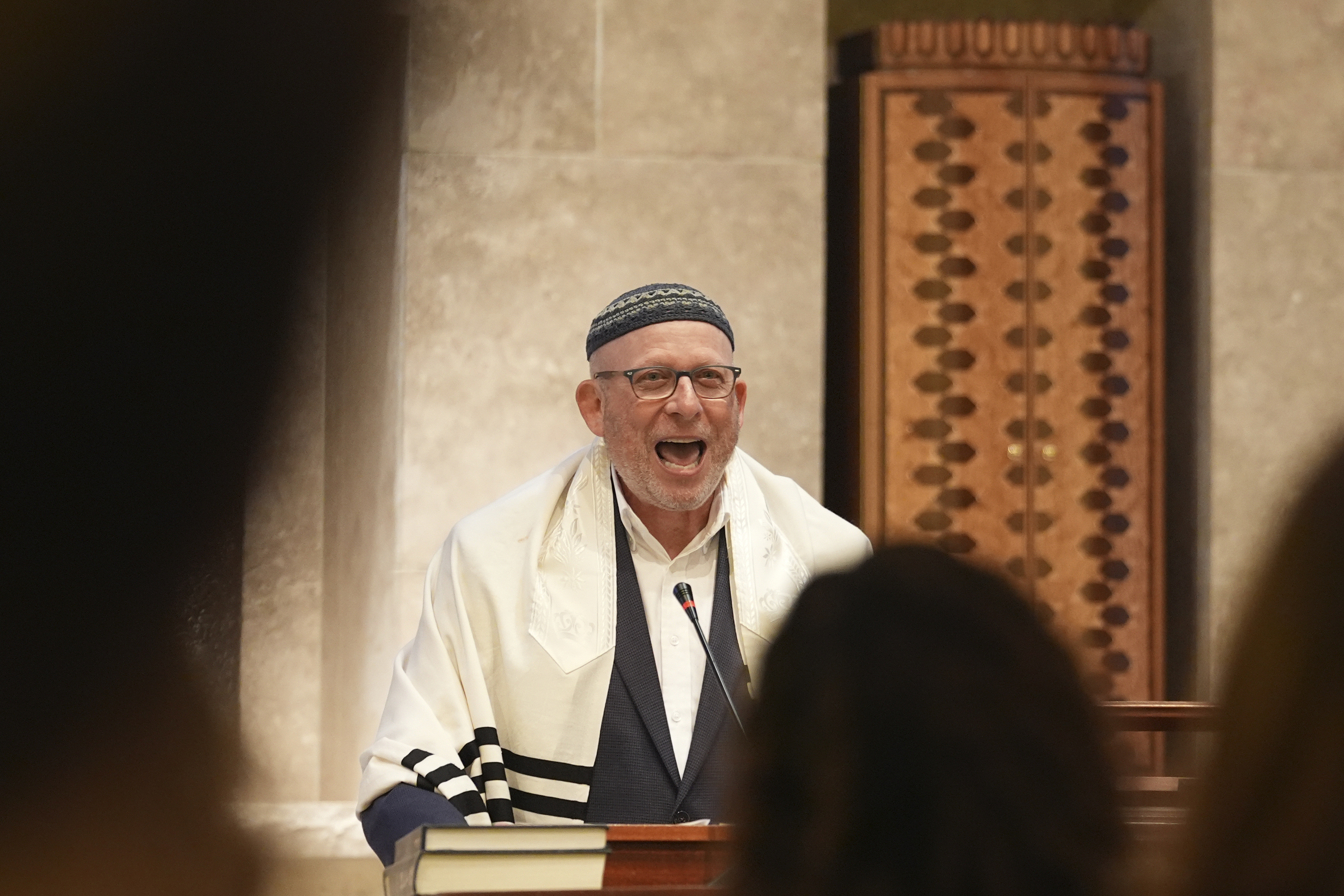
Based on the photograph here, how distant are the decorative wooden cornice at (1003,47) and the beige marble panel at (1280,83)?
1.05 ft

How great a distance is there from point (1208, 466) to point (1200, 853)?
169 inches

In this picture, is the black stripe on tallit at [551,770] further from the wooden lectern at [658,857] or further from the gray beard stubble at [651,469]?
the wooden lectern at [658,857]

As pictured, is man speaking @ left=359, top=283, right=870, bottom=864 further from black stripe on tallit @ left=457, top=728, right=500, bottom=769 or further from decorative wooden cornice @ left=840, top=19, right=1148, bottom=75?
decorative wooden cornice @ left=840, top=19, right=1148, bottom=75

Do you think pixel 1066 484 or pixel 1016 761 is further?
pixel 1066 484

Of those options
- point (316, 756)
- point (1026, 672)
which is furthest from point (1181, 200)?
point (1026, 672)

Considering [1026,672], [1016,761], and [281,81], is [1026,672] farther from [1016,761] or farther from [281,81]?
[281,81]

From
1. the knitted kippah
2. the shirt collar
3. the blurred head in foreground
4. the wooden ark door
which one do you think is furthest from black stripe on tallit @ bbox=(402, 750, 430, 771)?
the wooden ark door

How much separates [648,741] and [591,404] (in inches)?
34.9

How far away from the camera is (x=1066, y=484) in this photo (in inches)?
196

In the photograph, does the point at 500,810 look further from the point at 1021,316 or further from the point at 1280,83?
the point at 1280,83

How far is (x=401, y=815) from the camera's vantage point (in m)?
2.84

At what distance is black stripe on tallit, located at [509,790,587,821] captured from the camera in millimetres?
3123

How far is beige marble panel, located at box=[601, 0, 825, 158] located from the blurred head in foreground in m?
3.91

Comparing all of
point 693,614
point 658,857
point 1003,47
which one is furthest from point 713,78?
point 658,857
